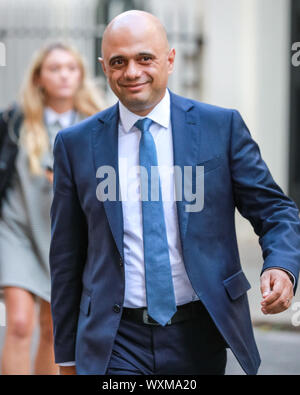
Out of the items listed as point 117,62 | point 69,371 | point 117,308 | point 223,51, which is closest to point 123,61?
point 117,62

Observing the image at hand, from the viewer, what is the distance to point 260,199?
2.96 metres

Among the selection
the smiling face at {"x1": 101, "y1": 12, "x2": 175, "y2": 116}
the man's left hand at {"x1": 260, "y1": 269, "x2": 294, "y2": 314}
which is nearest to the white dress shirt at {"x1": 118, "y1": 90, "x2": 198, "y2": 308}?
the smiling face at {"x1": 101, "y1": 12, "x2": 175, "y2": 116}

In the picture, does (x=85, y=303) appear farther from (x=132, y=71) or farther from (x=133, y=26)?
(x=133, y=26)

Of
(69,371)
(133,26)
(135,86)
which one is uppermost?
(133,26)

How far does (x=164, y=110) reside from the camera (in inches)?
120

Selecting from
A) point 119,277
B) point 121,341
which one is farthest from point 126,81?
point 121,341

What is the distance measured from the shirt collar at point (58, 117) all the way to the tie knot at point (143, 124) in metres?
2.08

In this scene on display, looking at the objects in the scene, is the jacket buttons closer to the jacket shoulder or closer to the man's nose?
the jacket shoulder

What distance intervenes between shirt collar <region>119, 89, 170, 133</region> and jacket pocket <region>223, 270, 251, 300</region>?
22.9 inches

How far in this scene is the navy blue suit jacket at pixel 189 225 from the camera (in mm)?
2924

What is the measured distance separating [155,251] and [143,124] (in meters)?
0.45

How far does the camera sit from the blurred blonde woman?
4.75 meters
